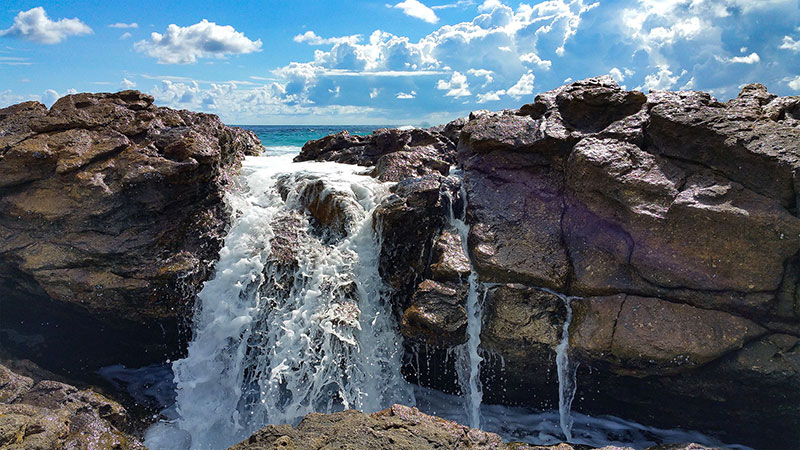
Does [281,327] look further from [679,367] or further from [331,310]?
[679,367]

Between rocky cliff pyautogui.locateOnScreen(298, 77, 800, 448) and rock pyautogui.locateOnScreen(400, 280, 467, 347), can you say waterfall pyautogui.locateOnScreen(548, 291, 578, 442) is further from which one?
rock pyautogui.locateOnScreen(400, 280, 467, 347)

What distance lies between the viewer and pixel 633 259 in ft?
20.9

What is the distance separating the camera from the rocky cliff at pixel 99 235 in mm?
7270

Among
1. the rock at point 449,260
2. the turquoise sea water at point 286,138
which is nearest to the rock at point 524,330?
the rock at point 449,260

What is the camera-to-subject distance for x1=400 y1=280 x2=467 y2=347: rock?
640 cm

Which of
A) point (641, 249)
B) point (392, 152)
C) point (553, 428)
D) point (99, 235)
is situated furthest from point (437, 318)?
point (99, 235)

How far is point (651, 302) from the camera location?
243 inches

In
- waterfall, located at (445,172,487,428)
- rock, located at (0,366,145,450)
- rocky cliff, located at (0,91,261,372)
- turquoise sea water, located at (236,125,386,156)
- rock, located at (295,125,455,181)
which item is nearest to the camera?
rock, located at (0,366,145,450)

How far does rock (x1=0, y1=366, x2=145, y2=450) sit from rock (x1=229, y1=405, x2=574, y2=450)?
5.36 feet

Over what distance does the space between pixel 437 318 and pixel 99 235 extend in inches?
221

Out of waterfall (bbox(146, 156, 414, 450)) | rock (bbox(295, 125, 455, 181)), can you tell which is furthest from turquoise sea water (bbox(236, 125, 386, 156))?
waterfall (bbox(146, 156, 414, 450))

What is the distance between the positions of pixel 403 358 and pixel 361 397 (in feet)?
2.91

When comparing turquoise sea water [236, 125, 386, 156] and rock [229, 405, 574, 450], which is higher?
turquoise sea water [236, 125, 386, 156]

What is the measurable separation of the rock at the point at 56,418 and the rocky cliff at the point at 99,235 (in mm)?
1777
